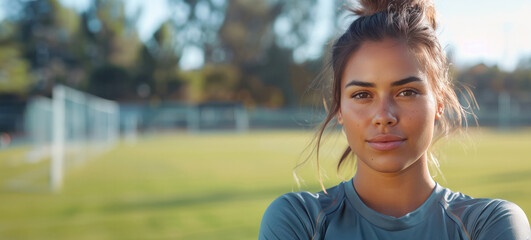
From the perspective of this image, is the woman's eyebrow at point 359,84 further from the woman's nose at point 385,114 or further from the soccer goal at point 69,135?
the soccer goal at point 69,135

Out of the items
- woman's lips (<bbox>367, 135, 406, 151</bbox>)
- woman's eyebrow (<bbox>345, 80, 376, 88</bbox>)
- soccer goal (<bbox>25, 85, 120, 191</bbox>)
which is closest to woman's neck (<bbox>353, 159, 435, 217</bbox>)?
woman's lips (<bbox>367, 135, 406, 151</bbox>)

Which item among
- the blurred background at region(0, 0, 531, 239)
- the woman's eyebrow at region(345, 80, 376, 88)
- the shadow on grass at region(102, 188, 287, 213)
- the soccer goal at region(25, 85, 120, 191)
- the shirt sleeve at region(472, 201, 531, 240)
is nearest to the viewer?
the shirt sleeve at region(472, 201, 531, 240)

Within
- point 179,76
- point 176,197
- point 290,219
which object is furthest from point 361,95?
point 179,76

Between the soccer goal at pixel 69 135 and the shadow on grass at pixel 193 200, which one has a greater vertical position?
the soccer goal at pixel 69 135

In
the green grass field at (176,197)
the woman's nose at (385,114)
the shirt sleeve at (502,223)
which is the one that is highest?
the woman's nose at (385,114)

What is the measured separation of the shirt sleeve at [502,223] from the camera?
53.1 inches

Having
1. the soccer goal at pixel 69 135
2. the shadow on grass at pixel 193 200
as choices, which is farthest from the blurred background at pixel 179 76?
the shadow on grass at pixel 193 200

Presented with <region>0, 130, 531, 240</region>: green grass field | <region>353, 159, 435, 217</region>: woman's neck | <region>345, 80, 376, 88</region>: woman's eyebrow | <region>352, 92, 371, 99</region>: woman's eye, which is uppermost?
<region>345, 80, 376, 88</region>: woman's eyebrow

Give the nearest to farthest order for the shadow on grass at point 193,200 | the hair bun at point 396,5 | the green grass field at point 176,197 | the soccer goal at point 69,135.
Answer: the hair bun at point 396,5, the green grass field at point 176,197, the shadow on grass at point 193,200, the soccer goal at point 69,135

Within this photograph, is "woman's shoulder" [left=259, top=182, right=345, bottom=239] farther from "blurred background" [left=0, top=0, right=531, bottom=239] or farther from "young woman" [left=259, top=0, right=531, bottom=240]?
"blurred background" [left=0, top=0, right=531, bottom=239]

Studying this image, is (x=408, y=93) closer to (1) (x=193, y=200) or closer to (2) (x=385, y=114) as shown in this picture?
(2) (x=385, y=114)

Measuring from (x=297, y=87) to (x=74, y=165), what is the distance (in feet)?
93.5

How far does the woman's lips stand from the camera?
1.41 meters

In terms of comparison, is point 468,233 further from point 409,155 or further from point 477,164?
point 477,164
